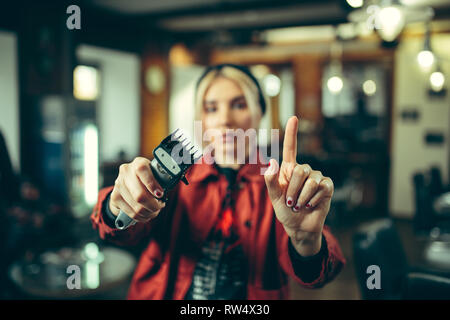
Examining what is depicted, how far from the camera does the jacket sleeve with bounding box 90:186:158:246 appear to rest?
0.88 meters

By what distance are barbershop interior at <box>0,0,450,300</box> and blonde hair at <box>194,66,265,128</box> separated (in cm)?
6

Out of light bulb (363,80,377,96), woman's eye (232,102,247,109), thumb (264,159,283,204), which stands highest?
light bulb (363,80,377,96)

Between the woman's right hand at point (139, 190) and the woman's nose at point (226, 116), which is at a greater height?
the woman's nose at point (226, 116)

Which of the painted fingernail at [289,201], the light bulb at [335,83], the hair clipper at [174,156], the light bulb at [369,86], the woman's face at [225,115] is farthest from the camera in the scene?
the light bulb at [369,86]

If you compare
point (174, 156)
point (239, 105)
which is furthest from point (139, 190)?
point (239, 105)

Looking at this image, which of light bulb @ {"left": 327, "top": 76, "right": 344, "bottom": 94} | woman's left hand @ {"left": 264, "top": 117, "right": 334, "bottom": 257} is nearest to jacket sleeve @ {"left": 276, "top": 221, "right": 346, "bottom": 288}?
woman's left hand @ {"left": 264, "top": 117, "right": 334, "bottom": 257}

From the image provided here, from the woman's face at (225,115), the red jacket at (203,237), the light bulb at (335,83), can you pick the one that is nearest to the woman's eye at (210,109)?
the woman's face at (225,115)

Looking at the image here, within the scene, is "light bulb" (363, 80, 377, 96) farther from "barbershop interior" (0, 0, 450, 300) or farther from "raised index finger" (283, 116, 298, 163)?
"raised index finger" (283, 116, 298, 163)

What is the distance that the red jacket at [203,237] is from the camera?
104 cm

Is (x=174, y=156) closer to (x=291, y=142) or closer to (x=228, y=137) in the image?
(x=291, y=142)

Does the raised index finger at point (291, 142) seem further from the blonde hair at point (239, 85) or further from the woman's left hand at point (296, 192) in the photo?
the blonde hair at point (239, 85)

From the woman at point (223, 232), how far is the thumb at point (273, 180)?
23cm

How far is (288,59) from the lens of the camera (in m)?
7.69
